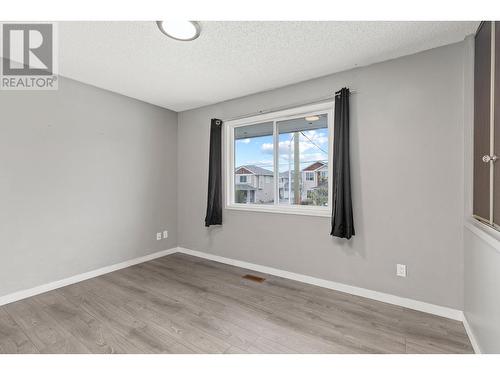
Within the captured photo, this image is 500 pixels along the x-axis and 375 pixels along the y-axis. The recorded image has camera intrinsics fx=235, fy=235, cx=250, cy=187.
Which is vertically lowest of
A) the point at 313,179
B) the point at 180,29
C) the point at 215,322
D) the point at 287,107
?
the point at 215,322

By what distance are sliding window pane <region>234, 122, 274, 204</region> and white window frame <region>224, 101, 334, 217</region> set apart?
0.07 m

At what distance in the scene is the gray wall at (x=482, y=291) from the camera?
1320 mm

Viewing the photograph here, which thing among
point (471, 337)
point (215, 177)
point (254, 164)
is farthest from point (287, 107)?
point (471, 337)

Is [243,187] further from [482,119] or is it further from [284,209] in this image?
[482,119]

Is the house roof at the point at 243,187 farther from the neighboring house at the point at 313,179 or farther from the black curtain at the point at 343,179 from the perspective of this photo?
the black curtain at the point at 343,179

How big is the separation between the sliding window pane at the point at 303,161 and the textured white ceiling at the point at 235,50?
0.54 meters

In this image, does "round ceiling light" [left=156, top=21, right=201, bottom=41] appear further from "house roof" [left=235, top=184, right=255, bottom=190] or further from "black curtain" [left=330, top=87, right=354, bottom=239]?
A: "house roof" [left=235, top=184, right=255, bottom=190]

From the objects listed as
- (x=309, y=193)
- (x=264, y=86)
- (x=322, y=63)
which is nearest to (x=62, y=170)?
(x=264, y=86)

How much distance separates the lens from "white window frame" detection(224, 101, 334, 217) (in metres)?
2.72

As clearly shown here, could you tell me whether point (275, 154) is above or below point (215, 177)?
above

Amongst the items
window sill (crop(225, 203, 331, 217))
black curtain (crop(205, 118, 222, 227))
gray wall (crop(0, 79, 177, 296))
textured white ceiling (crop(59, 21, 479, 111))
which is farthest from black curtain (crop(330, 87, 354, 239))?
gray wall (crop(0, 79, 177, 296))

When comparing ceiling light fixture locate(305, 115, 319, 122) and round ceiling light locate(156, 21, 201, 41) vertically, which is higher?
round ceiling light locate(156, 21, 201, 41)

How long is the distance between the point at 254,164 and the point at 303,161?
2.49ft

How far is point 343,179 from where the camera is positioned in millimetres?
2477
